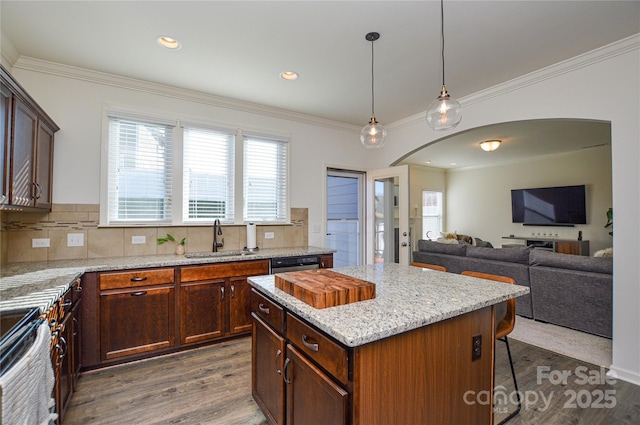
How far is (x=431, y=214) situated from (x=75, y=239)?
847 cm

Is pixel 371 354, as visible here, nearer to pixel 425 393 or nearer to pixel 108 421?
pixel 425 393

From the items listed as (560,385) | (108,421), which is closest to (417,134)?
(560,385)

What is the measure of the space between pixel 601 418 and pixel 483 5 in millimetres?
2944

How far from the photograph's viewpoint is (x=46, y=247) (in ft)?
9.07

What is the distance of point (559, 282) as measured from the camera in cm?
347

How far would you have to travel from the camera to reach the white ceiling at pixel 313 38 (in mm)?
2074

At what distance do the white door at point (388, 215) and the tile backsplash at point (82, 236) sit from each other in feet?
7.41

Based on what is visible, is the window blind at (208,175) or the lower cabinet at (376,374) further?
the window blind at (208,175)

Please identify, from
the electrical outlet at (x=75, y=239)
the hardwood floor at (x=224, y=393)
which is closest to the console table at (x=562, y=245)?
the hardwood floor at (x=224, y=393)

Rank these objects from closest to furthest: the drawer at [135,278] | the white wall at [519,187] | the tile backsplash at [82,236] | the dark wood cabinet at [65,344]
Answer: the dark wood cabinet at [65,344]
the drawer at [135,278]
the tile backsplash at [82,236]
the white wall at [519,187]

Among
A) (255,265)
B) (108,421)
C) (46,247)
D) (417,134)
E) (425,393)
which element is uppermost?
(417,134)

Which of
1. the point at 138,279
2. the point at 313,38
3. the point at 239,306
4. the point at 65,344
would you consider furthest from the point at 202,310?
the point at 313,38

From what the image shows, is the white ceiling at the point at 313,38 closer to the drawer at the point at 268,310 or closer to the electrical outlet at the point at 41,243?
the electrical outlet at the point at 41,243

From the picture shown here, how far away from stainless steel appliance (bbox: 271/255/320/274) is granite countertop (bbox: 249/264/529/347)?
1308mm
